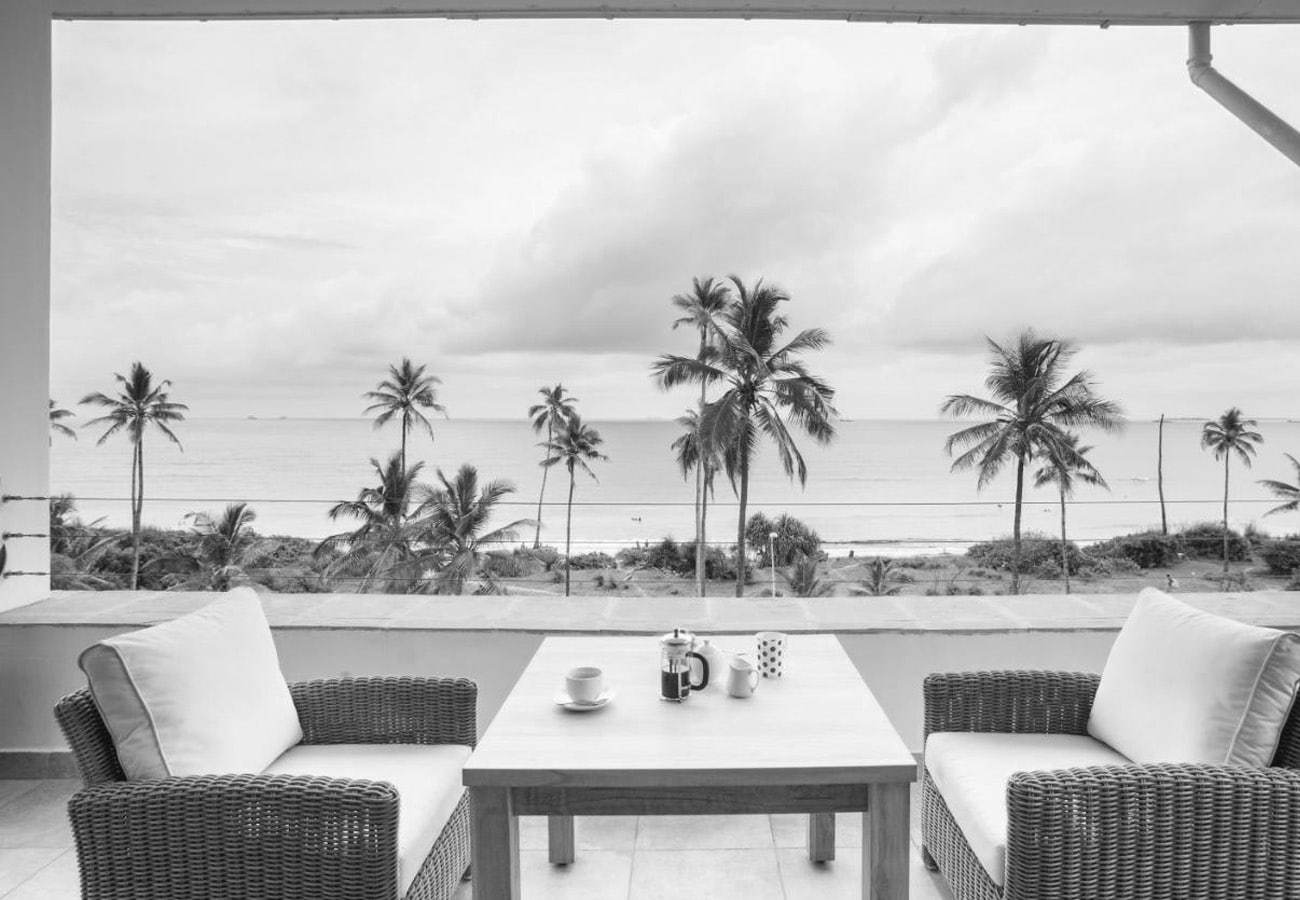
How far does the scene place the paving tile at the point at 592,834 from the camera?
7.50 ft

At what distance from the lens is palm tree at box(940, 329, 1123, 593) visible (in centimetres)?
2348

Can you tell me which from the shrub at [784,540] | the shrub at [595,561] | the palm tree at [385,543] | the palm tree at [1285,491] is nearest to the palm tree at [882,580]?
the shrub at [784,540]

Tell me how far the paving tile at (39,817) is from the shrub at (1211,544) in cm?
3592

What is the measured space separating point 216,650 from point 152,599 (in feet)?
5.03

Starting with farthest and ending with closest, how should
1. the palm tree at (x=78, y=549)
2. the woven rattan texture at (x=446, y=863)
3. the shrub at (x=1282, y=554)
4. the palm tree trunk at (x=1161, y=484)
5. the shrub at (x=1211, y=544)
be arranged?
1. the palm tree trunk at (x=1161, y=484)
2. the shrub at (x=1211, y=544)
3. the shrub at (x=1282, y=554)
4. the palm tree at (x=78, y=549)
5. the woven rattan texture at (x=446, y=863)

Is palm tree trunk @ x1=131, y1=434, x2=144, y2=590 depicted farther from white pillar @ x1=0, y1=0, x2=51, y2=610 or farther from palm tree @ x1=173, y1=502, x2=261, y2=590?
white pillar @ x1=0, y1=0, x2=51, y2=610

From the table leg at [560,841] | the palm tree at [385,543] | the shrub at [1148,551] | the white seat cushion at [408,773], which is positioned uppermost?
the white seat cushion at [408,773]

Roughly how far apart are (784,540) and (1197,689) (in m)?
29.1

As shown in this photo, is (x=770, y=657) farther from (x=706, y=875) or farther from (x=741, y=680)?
(x=706, y=875)

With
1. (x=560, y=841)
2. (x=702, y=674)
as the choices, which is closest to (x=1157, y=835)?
(x=702, y=674)

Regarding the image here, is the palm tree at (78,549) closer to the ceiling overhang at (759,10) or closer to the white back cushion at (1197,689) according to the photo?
the ceiling overhang at (759,10)

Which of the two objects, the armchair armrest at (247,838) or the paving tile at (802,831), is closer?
the armchair armrest at (247,838)

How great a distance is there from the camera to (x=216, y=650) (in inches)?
67.8

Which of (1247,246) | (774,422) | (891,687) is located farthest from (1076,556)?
(891,687)
